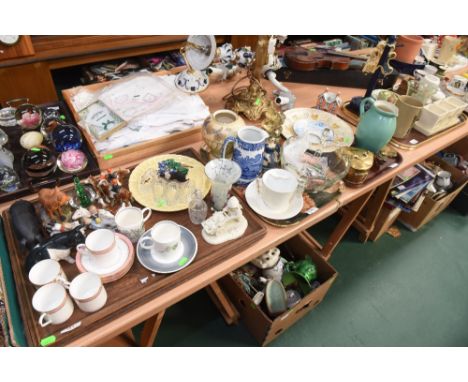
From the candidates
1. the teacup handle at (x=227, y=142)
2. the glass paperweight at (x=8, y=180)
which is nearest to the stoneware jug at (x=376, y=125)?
the teacup handle at (x=227, y=142)

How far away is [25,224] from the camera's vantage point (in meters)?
0.90

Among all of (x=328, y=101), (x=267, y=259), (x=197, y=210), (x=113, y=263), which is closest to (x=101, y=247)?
(x=113, y=263)

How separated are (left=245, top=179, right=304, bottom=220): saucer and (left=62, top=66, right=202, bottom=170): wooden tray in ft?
1.16

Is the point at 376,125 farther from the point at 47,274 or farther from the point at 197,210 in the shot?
the point at 47,274

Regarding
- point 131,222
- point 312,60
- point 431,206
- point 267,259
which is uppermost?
point 312,60

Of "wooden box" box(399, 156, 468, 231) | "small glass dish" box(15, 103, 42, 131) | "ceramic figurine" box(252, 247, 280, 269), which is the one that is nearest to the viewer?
"small glass dish" box(15, 103, 42, 131)

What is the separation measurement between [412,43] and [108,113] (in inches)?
65.7

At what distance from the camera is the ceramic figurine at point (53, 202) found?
94 cm

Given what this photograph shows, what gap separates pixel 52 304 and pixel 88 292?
0.08 metres

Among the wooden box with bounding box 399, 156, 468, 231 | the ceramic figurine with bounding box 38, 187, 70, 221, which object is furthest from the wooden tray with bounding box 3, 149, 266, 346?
the wooden box with bounding box 399, 156, 468, 231

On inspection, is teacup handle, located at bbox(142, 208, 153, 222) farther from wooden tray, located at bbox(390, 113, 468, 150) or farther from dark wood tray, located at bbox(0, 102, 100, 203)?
wooden tray, located at bbox(390, 113, 468, 150)

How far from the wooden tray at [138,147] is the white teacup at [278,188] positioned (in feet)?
1.31

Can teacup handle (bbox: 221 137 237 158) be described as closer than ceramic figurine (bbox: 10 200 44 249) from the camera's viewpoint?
No

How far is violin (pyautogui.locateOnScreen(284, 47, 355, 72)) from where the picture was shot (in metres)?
1.83
